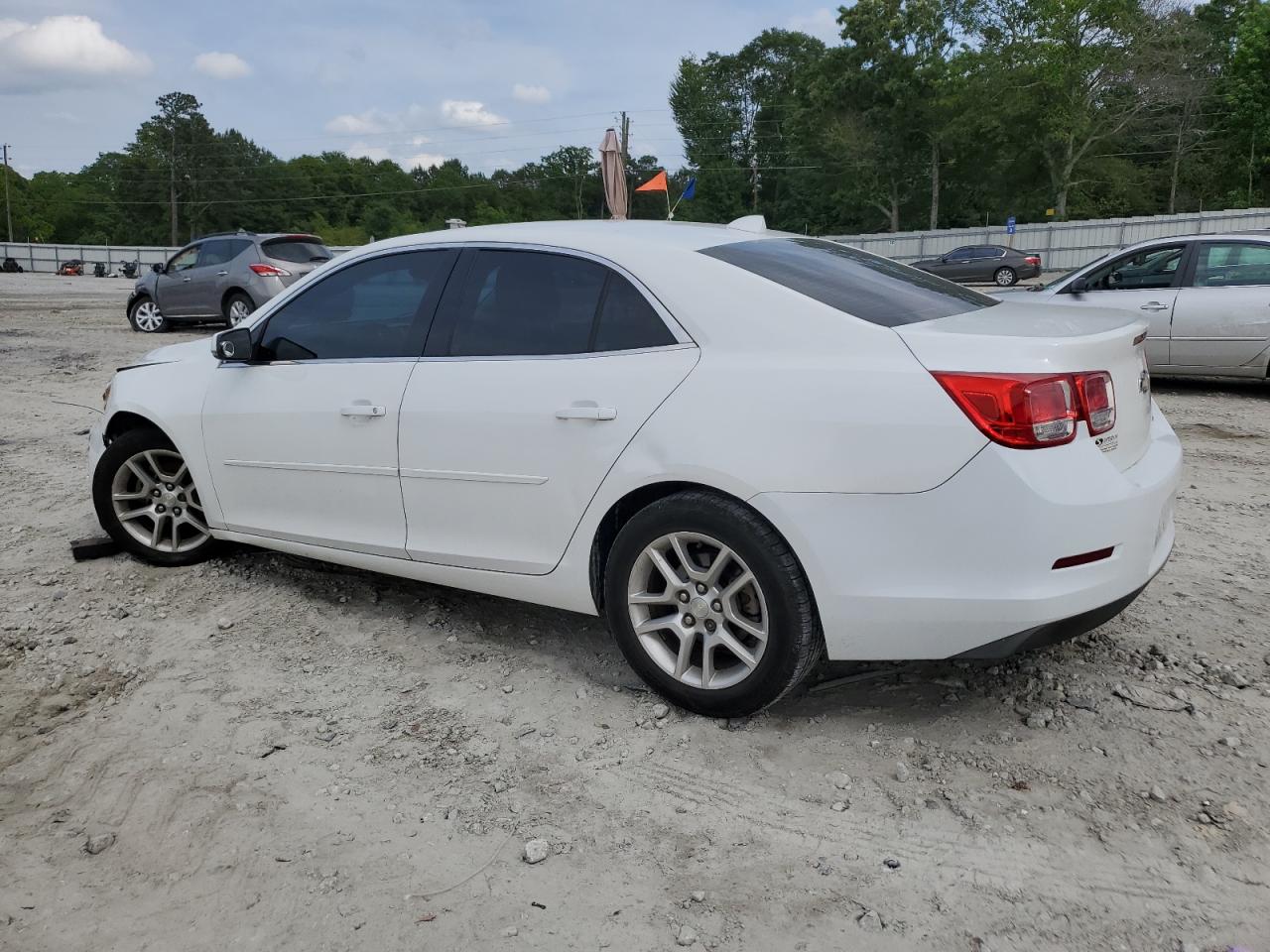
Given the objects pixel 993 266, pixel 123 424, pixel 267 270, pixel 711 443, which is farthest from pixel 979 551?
pixel 993 266

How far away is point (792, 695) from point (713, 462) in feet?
3.10

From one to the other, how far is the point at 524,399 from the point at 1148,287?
7.80m

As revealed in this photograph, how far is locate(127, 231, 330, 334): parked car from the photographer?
52.0 ft

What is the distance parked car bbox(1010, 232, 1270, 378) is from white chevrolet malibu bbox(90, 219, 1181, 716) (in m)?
6.24

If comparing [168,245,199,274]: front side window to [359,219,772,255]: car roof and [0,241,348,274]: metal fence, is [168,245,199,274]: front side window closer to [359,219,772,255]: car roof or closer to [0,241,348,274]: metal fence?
[359,219,772,255]: car roof

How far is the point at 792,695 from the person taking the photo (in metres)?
3.50

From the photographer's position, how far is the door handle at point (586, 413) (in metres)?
3.31

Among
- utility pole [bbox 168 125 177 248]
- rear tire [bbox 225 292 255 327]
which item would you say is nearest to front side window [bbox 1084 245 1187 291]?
rear tire [bbox 225 292 255 327]

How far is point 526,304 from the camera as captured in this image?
12.1 ft

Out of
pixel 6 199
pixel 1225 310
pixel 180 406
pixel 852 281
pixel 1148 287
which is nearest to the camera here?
pixel 852 281

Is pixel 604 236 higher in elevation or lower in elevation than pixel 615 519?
higher

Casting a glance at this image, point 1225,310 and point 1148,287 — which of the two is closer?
point 1225,310

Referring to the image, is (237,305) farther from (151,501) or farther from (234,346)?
(234,346)

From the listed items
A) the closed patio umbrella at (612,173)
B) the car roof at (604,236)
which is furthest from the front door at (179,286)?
the car roof at (604,236)
